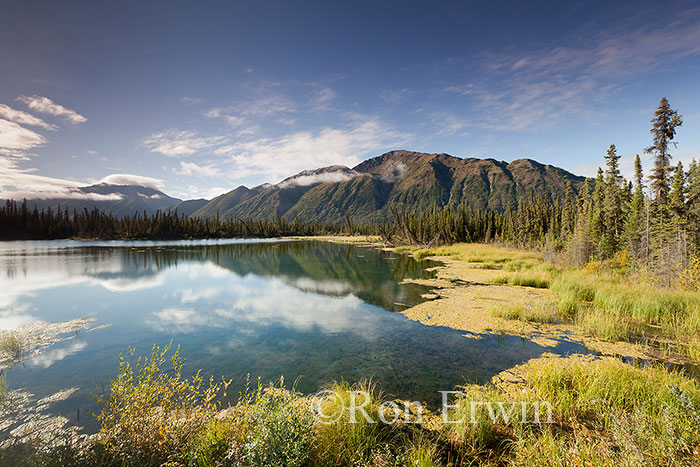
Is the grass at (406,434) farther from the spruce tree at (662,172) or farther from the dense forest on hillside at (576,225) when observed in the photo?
the spruce tree at (662,172)

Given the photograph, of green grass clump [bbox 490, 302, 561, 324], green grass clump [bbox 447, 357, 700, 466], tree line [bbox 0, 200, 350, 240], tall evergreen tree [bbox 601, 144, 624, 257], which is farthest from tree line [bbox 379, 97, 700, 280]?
tree line [bbox 0, 200, 350, 240]

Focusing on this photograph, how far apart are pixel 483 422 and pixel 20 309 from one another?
84.1ft

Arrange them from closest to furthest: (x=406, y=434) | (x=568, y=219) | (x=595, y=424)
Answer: (x=595, y=424) < (x=406, y=434) < (x=568, y=219)

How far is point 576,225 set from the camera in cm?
4303

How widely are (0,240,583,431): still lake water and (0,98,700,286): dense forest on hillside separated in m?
19.7

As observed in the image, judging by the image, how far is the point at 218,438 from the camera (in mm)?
4906

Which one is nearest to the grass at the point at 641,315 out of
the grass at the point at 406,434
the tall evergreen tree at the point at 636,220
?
the grass at the point at 406,434

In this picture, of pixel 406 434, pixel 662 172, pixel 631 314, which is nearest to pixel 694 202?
pixel 662 172

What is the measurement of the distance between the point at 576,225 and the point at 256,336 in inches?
1943

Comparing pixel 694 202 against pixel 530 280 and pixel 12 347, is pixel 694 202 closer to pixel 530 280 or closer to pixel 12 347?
pixel 530 280

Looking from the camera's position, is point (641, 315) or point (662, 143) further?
point (662, 143)

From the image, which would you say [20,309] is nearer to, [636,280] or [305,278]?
[305,278]

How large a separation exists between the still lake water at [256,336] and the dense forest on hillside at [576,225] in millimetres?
19671

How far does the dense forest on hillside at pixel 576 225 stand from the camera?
27.6m
